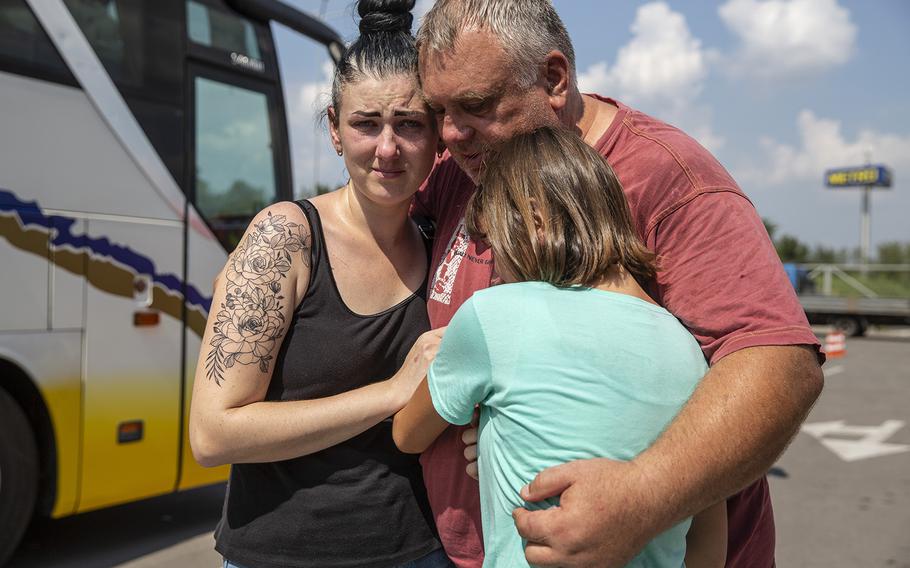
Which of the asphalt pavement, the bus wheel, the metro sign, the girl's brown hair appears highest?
the metro sign

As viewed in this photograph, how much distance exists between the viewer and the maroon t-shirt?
1.42 m

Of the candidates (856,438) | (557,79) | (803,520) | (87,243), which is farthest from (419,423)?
(856,438)

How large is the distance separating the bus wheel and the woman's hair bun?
138 inches

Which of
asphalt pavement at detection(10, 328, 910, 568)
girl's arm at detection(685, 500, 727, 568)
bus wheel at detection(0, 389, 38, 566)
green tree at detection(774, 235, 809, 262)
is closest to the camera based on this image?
girl's arm at detection(685, 500, 727, 568)

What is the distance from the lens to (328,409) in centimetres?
175

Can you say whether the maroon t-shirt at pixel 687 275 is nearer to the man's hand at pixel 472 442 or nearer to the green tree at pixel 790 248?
the man's hand at pixel 472 442

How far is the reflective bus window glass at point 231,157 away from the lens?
5242 mm

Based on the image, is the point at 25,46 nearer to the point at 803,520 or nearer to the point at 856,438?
the point at 803,520

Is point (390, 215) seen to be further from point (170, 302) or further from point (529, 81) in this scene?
point (170, 302)

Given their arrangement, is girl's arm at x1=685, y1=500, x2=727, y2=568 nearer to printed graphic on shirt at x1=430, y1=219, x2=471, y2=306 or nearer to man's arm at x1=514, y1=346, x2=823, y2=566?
man's arm at x1=514, y1=346, x2=823, y2=566

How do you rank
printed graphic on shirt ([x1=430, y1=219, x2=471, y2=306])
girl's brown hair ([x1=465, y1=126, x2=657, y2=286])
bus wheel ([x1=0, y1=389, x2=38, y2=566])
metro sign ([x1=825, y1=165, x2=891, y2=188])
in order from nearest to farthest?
girl's brown hair ([x1=465, y1=126, x2=657, y2=286])
printed graphic on shirt ([x1=430, y1=219, x2=471, y2=306])
bus wheel ([x1=0, y1=389, x2=38, y2=566])
metro sign ([x1=825, y1=165, x2=891, y2=188])

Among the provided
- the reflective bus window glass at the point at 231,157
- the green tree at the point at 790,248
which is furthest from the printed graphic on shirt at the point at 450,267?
the green tree at the point at 790,248

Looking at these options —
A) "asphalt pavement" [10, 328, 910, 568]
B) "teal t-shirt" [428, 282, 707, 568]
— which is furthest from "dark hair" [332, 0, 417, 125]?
"asphalt pavement" [10, 328, 910, 568]

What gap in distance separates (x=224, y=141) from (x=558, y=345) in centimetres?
464
